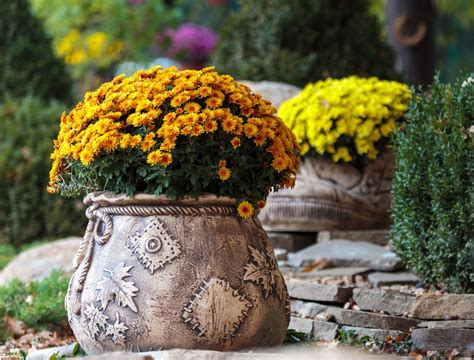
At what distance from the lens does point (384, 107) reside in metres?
5.72

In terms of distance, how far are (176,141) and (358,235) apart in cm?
298

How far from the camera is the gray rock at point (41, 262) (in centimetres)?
624

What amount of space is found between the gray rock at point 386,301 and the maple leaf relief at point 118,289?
1.56 metres

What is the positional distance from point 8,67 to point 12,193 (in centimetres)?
195

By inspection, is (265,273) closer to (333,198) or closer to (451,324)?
(451,324)

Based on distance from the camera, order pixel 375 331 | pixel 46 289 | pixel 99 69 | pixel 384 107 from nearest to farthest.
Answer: pixel 375 331 < pixel 46 289 < pixel 384 107 < pixel 99 69

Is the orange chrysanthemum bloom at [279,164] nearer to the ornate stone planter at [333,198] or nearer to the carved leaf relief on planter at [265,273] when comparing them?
the carved leaf relief on planter at [265,273]

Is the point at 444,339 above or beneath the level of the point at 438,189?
beneath

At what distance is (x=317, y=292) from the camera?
180 inches


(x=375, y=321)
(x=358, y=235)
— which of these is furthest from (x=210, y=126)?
(x=358, y=235)

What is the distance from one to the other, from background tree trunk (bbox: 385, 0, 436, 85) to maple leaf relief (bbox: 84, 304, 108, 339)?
707 cm

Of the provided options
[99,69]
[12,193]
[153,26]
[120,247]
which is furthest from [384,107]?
[99,69]

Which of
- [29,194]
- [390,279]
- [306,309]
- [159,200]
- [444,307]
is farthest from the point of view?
[29,194]

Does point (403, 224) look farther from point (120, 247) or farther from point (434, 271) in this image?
point (120, 247)
